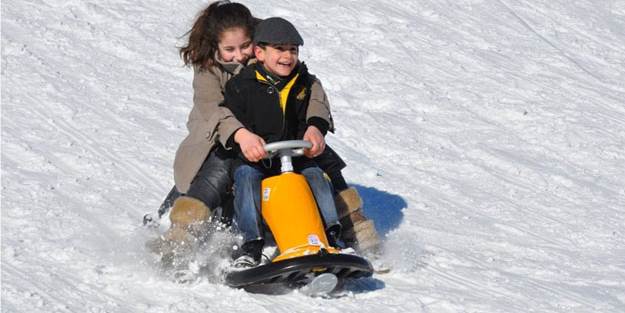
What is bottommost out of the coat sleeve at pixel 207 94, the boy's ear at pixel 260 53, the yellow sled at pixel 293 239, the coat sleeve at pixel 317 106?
the yellow sled at pixel 293 239

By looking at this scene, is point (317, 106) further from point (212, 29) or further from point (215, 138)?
point (212, 29)

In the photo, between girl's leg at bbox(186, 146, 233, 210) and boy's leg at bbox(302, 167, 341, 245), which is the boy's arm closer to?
girl's leg at bbox(186, 146, 233, 210)

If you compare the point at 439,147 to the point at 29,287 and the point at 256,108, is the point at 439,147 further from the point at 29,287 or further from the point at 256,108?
the point at 29,287

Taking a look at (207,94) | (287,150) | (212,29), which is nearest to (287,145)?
(287,150)

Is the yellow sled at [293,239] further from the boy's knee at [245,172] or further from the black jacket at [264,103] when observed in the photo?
the black jacket at [264,103]

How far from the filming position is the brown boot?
5.04 metres

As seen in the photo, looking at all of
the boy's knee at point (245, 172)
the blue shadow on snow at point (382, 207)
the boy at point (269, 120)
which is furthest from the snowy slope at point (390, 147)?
the boy's knee at point (245, 172)

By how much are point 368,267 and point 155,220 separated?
5.17 feet

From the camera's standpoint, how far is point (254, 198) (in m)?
4.96

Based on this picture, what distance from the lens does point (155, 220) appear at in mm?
5742

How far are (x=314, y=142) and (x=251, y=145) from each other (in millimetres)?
346

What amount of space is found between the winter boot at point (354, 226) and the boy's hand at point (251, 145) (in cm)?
68

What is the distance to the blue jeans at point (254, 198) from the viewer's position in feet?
16.2

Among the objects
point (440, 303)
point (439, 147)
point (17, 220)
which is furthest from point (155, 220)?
point (439, 147)
